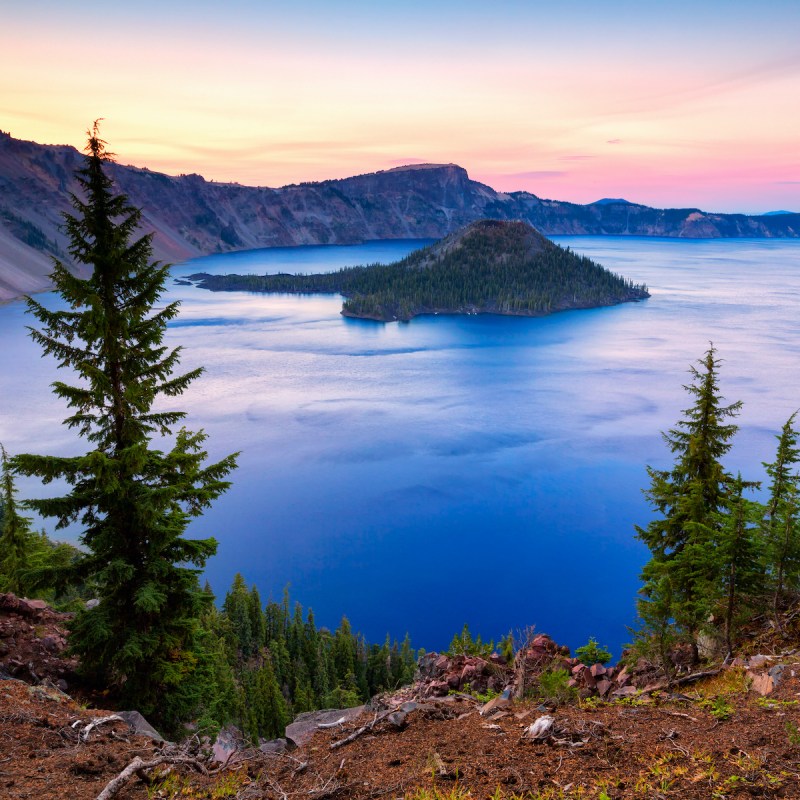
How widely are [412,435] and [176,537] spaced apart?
294 feet

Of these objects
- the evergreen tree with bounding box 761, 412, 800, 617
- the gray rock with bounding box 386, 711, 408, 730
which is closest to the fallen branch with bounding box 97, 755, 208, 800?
the gray rock with bounding box 386, 711, 408, 730

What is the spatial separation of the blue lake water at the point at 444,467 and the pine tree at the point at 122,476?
47285 mm

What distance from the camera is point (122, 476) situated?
15781 mm

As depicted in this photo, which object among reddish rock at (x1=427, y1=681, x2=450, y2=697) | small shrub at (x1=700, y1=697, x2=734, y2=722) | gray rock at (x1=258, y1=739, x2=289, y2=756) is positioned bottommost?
reddish rock at (x1=427, y1=681, x2=450, y2=697)

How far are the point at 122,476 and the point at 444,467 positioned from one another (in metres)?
78.0

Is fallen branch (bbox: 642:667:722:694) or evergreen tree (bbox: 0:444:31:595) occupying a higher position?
fallen branch (bbox: 642:667:722:694)

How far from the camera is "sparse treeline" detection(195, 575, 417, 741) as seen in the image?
51.5m

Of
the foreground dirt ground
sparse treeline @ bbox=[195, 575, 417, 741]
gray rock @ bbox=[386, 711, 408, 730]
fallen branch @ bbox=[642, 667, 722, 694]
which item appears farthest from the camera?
sparse treeline @ bbox=[195, 575, 417, 741]

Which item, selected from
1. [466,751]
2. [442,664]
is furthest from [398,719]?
[442,664]

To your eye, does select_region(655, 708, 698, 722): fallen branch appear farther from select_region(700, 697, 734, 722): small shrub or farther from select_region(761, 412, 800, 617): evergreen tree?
select_region(761, 412, 800, 617): evergreen tree

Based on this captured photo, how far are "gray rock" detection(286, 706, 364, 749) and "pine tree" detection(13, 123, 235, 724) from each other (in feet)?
15.1

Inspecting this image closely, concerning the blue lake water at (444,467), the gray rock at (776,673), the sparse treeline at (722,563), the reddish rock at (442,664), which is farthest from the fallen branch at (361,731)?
the blue lake water at (444,467)

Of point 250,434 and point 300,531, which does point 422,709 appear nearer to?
point 300,531

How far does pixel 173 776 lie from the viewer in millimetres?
8844
